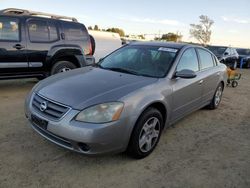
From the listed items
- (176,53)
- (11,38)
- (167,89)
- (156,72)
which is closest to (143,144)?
(167,89)

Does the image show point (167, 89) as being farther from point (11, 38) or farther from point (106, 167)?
point (11, 38)

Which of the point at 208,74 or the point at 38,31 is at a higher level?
the point at 38,31

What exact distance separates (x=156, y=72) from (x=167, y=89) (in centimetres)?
37

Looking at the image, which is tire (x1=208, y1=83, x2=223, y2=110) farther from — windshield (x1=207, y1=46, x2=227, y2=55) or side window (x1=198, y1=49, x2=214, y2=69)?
windshield (x1=207, y1=46, x2=227, y2=55)

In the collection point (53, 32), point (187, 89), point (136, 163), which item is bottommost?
point (136, 163)

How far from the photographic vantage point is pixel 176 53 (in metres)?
4.18

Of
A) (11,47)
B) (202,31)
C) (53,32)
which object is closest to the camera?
(11,47)

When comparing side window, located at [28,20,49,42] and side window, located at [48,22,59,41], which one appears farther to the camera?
side window, located at [48,22,59,41]

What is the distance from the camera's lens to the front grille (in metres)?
2.92

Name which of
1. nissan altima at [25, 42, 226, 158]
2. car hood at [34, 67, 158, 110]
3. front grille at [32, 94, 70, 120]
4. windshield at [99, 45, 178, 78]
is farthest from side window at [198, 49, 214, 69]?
front grille at [32, 94, 70, 120]

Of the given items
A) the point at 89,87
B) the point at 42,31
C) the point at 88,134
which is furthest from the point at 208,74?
the point at 42,31

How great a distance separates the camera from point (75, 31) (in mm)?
7164

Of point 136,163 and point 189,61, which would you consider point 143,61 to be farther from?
point 136,163

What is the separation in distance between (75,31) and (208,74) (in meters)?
3.95
